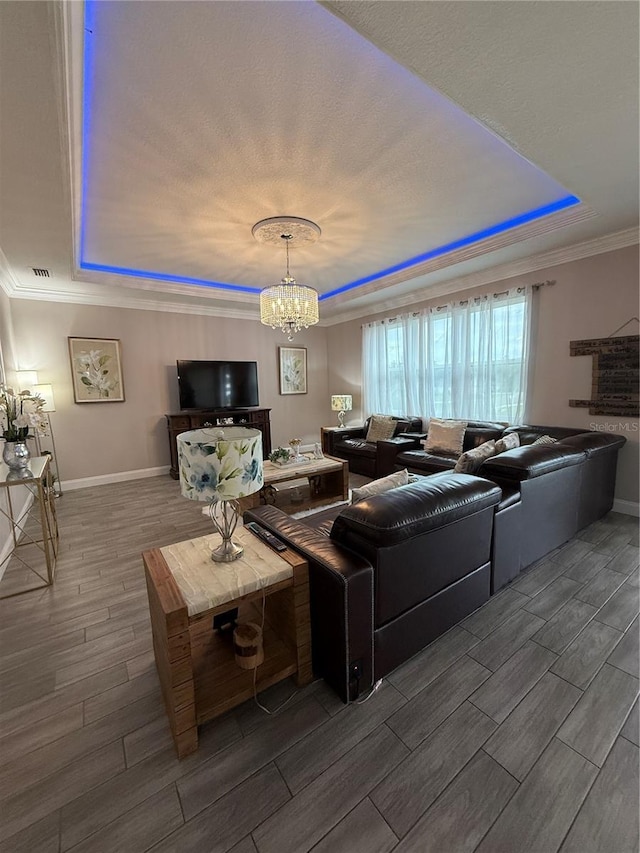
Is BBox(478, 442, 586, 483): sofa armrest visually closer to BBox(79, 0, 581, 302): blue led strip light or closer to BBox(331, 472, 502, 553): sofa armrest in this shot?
BBox(331, 472, 502, 553): sofa armrest

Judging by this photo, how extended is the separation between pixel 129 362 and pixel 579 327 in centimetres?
563

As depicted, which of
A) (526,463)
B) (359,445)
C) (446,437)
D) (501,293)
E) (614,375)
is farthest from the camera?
(359,445)

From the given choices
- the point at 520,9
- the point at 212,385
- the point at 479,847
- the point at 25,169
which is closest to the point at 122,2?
the point at 25,169

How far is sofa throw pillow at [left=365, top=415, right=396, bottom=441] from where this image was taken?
5.12 m

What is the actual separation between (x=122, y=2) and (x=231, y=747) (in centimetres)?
284

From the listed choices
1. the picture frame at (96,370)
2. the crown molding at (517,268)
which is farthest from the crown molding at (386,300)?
the picture frame at (96,370)

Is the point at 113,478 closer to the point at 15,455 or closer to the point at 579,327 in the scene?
the point at 15,455

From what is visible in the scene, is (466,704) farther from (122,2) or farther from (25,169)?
(25,169)

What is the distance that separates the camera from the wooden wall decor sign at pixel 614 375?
10.5 ft

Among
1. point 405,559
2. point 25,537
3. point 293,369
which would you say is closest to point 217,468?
point 405,559

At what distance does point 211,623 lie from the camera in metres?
1.69

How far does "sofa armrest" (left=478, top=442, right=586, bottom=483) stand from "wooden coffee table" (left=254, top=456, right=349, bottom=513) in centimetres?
172

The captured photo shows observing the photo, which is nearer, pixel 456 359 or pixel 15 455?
pixel 15 455

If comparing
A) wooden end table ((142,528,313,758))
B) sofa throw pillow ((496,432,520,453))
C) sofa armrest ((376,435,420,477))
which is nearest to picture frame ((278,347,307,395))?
sofa armrest ((376,435,420,477))
